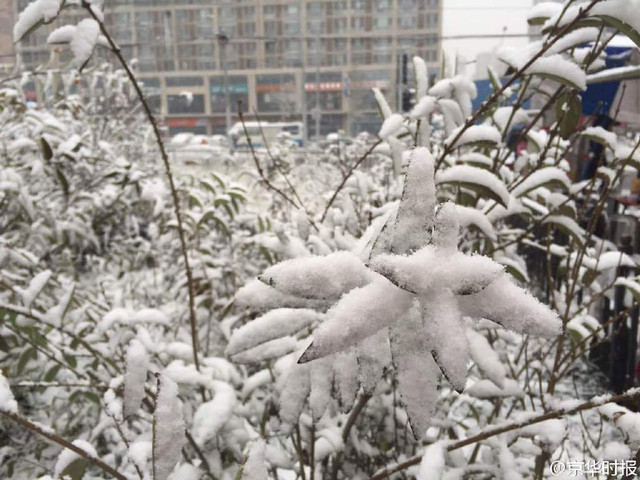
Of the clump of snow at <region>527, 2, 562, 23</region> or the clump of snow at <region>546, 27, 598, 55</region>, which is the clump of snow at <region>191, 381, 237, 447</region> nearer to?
the clump of snow at <region>546, 27, 598, 55</region>

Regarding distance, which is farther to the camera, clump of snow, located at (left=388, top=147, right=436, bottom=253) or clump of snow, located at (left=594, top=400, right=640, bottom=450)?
clump of snow, located at (left=594, top=400, right=640, bottom=450)

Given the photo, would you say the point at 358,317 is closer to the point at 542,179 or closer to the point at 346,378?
the point at 346,378

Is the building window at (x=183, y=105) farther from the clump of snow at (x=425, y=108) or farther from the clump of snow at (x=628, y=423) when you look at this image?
the clump of snow at (x=628, y=423)

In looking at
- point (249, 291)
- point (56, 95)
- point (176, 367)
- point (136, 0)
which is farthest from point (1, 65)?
point (136, 0)

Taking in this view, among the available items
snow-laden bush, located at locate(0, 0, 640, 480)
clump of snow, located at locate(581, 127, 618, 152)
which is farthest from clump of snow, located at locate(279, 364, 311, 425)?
clump of snow, located at locate(581, 127, 618, 152)

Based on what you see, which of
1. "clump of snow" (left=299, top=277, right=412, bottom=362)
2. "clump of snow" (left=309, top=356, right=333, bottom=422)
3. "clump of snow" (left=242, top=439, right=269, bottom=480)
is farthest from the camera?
"clump of snow" (left=309, top=356, right=333, bottom=422)

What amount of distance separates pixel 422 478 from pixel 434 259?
0.41m

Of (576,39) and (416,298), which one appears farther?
(576,39)

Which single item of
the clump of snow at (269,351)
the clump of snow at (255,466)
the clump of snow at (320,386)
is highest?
the clump of snow at (320,386)

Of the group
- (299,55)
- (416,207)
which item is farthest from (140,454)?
(299,55)

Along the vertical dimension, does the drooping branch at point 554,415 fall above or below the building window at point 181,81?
below

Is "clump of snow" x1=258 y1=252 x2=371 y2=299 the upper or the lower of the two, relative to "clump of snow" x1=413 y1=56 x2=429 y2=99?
lower

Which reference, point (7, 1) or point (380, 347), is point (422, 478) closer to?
point (380, 347)

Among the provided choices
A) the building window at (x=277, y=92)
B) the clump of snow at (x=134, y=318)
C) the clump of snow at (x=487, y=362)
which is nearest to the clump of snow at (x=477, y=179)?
the clump of snow at (x=487, y=362)
